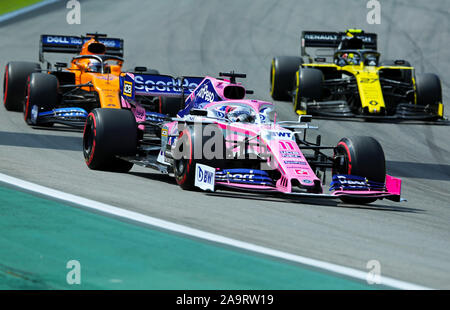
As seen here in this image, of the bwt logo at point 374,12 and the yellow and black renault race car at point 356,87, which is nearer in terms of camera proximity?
the yellow and black renault race car at point 356,87

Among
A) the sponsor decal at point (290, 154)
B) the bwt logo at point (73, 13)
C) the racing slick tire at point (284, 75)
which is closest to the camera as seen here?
the sponsor decal at point (290, 154)

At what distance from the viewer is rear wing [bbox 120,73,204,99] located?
13.4 metres

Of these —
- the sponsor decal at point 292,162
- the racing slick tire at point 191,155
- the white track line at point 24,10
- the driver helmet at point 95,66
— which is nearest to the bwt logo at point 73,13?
the white track line at point 24,10

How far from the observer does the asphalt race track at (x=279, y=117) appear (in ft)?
25.6

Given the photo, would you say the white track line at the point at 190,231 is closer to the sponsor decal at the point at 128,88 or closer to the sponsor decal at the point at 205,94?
the sponsor decal at the point at 205,94

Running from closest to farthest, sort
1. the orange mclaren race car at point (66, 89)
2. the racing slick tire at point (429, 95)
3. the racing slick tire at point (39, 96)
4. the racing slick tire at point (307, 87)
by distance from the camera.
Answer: the orange mclaren race car at point (66, 89), the racing slick tire at point (39, 96), the racing slick tire at point (307, 87), the racing slick tire at point (429, 95)

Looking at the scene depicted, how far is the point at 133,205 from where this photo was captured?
8.62 meters

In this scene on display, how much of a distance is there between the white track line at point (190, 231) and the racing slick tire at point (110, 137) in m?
1.94

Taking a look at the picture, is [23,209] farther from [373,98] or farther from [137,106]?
[373,98]

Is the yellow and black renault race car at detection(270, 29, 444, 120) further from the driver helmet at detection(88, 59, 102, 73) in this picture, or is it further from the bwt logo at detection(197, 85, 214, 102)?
the bwt logo at detection(197, 85, 214, 102)

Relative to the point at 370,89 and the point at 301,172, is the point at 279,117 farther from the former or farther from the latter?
the point at 301,172

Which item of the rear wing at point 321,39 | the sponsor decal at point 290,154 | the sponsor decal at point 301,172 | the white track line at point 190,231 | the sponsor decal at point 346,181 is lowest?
the white track line at point 190,231

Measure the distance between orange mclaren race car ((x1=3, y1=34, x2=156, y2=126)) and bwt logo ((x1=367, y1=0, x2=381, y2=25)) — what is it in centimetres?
1440
